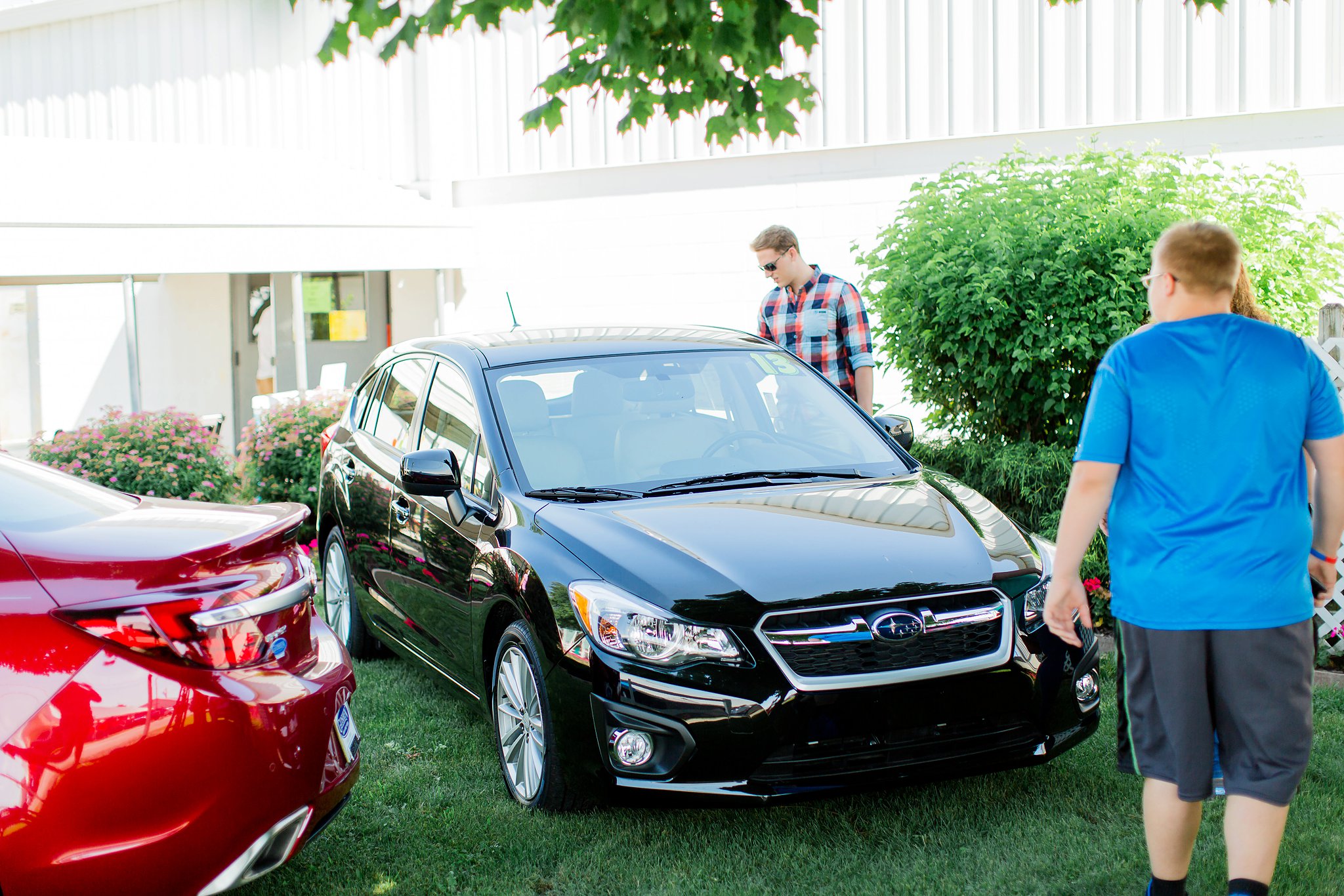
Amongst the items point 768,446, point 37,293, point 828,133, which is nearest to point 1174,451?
point 768,446

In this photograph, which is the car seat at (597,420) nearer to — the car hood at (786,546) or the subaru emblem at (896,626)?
the car hood at (786,546)

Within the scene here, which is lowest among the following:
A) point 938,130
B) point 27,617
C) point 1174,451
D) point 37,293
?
point 27,617

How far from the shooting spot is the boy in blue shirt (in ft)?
9.52

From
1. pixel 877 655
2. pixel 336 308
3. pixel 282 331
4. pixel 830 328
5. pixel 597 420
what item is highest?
pixel 336 308

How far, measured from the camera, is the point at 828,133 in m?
12.9

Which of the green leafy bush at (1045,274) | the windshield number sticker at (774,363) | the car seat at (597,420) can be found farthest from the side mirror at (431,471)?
the green leafy bush at (1045,274)

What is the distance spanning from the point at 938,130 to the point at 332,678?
10.2 meters

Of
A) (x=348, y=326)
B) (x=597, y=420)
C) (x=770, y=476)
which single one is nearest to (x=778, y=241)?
(x=597, y=420)

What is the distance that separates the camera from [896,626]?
11.9 feet

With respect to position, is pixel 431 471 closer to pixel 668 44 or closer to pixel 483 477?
pixel 483 477

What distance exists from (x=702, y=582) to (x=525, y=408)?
140 cm

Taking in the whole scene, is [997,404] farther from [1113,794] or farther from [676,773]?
[676,773]

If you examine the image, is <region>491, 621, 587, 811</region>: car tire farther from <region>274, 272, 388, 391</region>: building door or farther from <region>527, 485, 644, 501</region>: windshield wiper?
<region>274, 272, 388, 391</region>: building door

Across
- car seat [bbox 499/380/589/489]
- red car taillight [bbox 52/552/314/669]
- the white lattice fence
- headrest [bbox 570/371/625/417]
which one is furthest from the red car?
the white lattice fence
